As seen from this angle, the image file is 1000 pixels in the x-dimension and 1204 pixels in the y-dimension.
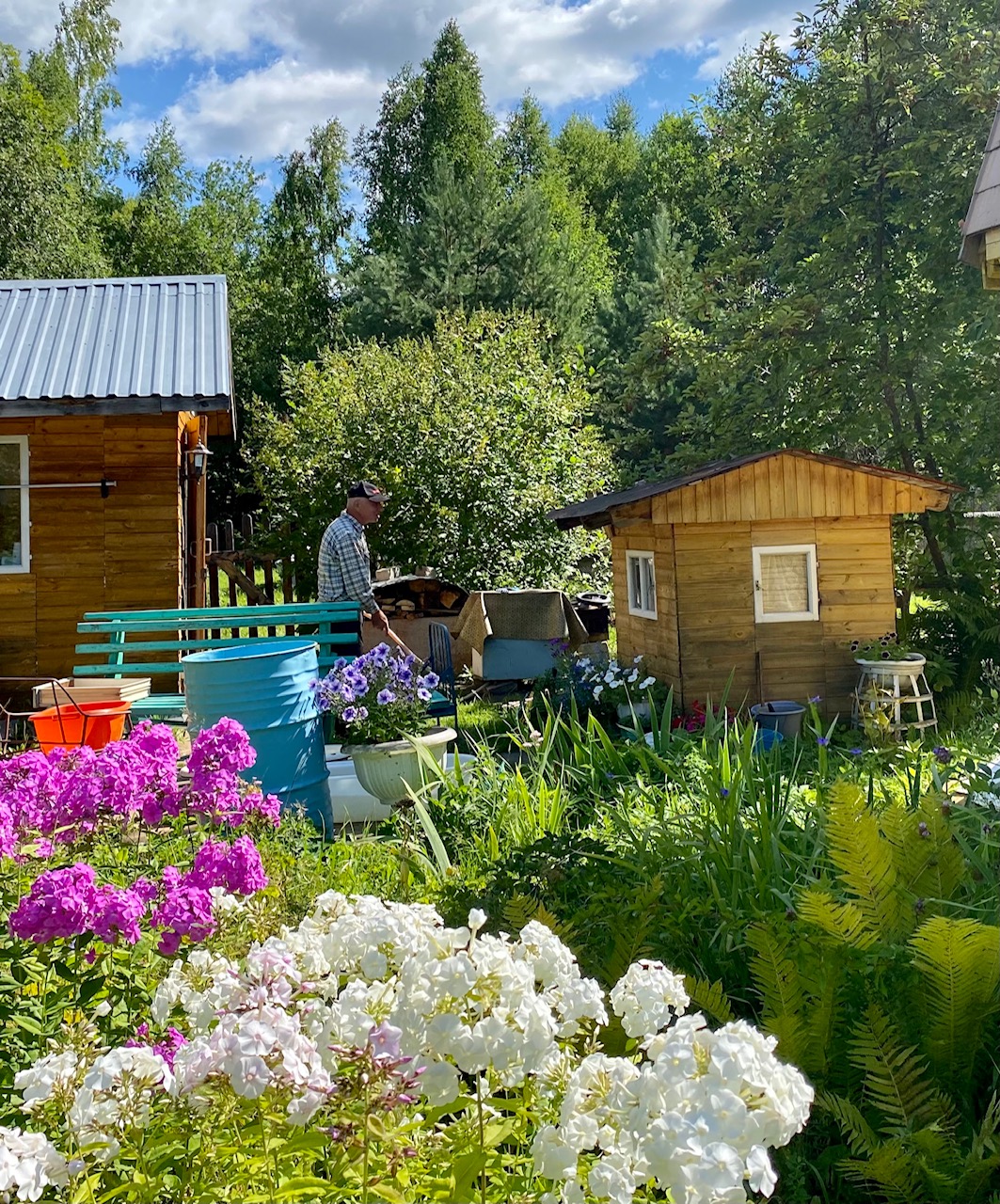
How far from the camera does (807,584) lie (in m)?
9.26

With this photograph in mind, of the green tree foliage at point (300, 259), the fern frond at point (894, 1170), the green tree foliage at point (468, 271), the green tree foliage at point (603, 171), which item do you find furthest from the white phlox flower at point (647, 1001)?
the green tree foliage at point (603, 171)

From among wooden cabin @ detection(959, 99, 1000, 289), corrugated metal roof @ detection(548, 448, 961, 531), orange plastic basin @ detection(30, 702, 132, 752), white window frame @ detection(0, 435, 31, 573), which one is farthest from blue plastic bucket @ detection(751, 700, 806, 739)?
white window frame @ detection(0, 435, 31, 573)

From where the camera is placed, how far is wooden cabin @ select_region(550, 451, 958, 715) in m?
9.02

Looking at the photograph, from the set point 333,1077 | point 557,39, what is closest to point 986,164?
point 333,1077

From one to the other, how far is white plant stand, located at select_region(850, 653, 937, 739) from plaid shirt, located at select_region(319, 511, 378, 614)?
3.62 metres

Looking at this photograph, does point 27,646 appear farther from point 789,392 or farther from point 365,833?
point 789,392

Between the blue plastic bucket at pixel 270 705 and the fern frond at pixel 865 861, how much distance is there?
8.94 ft

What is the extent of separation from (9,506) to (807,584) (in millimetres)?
6290

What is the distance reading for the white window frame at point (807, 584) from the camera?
30.0 feet

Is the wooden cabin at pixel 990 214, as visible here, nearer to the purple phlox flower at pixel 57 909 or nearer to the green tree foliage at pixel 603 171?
the purple phlox flower at pixel 57 909

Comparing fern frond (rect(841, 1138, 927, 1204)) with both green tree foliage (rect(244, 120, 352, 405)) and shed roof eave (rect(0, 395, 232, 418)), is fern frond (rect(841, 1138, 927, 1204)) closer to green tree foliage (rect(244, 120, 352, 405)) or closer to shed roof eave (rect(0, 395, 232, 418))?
shed roof eave (rect(0, 395, 232, 418))

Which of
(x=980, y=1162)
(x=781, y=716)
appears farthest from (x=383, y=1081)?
(x=781, y=716)

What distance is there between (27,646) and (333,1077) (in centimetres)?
846

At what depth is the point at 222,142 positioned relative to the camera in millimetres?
39469
